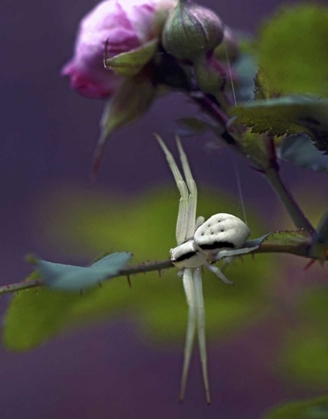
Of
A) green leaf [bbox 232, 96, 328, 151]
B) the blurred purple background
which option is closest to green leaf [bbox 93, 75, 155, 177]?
green leaf [bbox 232, 96, 328, 151]

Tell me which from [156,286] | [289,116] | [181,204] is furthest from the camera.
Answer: [156,286]

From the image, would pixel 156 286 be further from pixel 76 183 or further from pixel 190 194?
pixel 76 183

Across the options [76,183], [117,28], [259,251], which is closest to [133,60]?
[117,28]

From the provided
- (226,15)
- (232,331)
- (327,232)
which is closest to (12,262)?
(226,15)

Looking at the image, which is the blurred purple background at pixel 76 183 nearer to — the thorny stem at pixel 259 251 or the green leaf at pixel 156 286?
the green leaf at pixel 156 286

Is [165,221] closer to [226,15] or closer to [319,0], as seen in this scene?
[319,0]

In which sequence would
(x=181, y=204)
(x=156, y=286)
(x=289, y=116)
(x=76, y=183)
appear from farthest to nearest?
(x=76, y=183)
(x=156, y=286)
(x=181, y=204)
(x=289, y=116)

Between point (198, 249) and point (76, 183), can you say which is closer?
point (198, 249)
